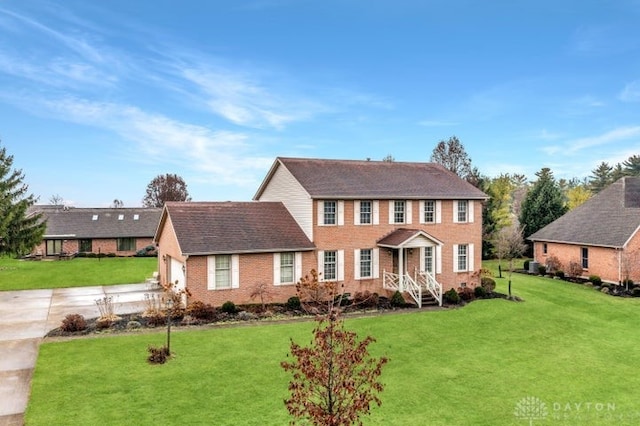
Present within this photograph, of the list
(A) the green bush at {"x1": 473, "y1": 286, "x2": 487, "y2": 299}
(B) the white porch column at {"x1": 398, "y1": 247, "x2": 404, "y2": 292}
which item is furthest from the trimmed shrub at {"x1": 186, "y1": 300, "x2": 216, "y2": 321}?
(A) the green bush at {"x1": 473, "y1": 286, "x2": 487, "y2": 299}

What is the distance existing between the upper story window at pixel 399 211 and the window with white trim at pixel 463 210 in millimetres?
3935

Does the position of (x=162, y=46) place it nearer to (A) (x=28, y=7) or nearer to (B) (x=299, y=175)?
(A) (x=28, y=7)

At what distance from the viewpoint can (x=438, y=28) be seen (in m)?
25.5

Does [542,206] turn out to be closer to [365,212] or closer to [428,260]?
[428,260]

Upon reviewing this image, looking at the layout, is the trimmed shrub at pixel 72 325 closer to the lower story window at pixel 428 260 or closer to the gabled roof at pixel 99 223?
the lower story window at pixel 428 260

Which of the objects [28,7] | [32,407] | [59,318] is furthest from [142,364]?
[28,7]

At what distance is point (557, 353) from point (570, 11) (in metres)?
18.1

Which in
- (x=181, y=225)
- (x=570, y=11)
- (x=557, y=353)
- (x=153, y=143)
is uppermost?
(x=570, y=11)

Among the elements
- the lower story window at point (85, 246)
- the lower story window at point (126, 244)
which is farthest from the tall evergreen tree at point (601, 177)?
the lower story window at point (85, 246)

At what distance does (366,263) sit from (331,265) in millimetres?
2195

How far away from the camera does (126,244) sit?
152ft

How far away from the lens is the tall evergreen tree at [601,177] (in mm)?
77000

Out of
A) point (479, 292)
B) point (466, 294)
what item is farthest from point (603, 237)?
point (466, 294)

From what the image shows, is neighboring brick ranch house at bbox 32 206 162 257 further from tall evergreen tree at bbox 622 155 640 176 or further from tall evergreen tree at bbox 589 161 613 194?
tall evergreen tree at bbox 622 155 640 176
